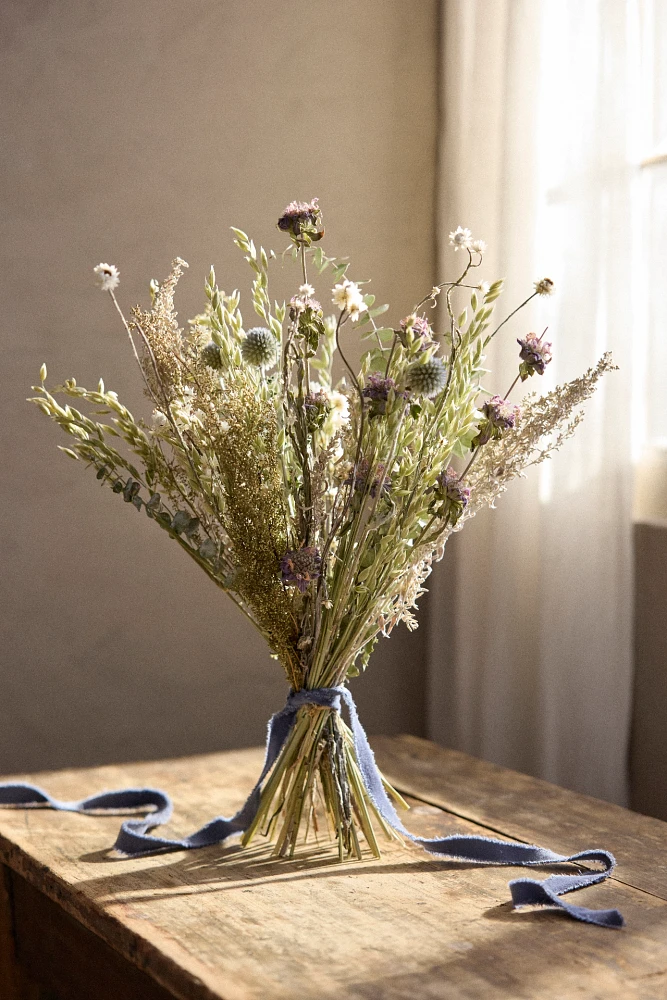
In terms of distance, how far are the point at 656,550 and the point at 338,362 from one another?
822 mm

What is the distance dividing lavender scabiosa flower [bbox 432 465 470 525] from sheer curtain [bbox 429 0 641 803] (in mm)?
875

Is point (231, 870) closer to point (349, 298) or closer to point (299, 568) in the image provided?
point (299, 568)

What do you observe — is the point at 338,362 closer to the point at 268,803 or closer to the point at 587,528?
the point at 587,528

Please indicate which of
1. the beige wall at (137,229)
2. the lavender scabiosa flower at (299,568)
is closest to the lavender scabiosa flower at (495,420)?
the lavender scabiosa flower at (299,568)

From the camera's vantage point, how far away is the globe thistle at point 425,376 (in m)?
1.13

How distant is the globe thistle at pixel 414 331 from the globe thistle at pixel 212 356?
232 mm

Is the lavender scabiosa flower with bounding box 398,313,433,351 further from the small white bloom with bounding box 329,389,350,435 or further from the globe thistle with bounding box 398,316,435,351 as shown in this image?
the small white bloom with bounding box 329,389,350,435

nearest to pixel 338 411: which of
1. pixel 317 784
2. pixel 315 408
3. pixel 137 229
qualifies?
pixel 315 408

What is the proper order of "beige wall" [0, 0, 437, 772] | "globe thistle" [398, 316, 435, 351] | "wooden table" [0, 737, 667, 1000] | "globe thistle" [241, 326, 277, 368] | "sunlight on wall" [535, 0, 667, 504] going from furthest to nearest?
"beige wall" [0, 0, 437, 772] → "sunlight on wall" [535, 0, 667, 504] → "globe thistle" [241, 326, 277, 368] → "globe thistle" [398, 316, 435, 351] → "wooden table" [0, 737, 667, 1000]

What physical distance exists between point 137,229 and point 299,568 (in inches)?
51.9

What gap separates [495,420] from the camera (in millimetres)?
1178

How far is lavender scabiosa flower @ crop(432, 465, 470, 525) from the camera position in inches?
47.0

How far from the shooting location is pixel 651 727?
6.61ft

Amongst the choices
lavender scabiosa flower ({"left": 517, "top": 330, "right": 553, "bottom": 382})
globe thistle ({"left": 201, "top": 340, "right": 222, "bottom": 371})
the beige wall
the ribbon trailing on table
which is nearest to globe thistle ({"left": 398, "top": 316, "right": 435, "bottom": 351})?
lavender scabiosa flower ({"left": 517, "top": 330, "right": 553, "bottom": 382})
